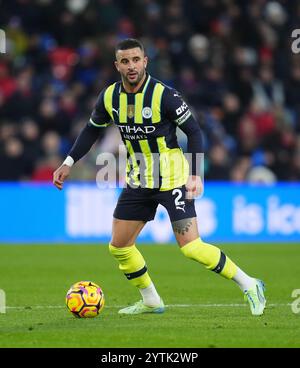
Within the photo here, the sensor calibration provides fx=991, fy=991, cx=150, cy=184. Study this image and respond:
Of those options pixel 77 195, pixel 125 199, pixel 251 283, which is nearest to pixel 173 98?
pixel 125 199

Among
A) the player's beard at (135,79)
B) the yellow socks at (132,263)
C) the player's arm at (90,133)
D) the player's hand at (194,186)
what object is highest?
the player's beard at (135,79)

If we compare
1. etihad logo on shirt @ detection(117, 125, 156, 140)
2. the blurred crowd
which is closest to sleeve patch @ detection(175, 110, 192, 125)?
etihad logo on shirt @ detection(117, 125, 156, 140)

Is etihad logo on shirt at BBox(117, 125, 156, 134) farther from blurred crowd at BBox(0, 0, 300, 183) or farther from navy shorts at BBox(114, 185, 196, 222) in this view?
blurred crowd at BBox(0, 0, 300, 183)

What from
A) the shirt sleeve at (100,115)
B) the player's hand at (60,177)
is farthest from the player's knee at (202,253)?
the shirt sleeve at (100,115)

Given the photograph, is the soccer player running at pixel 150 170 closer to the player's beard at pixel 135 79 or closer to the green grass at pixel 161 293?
the player's beard at pixel 135 79

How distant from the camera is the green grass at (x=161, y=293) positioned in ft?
23.1

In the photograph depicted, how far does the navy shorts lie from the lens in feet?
27.1

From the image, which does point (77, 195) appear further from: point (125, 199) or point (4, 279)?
point (125, 199)

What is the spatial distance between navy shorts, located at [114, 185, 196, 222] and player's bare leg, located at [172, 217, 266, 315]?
0.09m

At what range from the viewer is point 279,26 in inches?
811

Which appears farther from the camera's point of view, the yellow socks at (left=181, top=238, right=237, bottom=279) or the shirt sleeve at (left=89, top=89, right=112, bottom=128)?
the shirt sleeve at (left=89, top=89, right=112, bottom=128)

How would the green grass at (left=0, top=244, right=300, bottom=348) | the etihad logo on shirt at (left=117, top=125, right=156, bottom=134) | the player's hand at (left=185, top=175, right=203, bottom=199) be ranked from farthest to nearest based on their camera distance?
the etihad logo on shirt at (left=117, top=125, right=156, bottom=134) < the player's hand at (left=185, top=175, right=203, bottom=199) < the green grass at (left=0, top=244, right=300, bottom=348)

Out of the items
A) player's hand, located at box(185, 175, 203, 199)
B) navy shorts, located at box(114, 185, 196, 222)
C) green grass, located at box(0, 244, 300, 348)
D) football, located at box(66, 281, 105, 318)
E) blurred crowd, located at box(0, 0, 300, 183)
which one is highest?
blurred crowd, located at box(0, 0, 300, 183)

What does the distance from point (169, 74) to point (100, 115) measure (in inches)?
411
